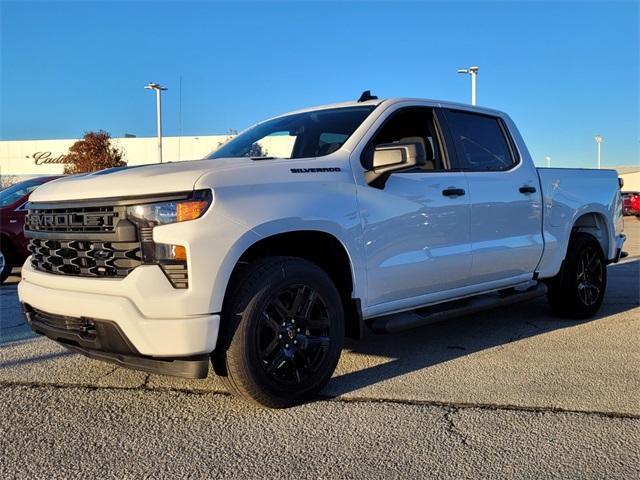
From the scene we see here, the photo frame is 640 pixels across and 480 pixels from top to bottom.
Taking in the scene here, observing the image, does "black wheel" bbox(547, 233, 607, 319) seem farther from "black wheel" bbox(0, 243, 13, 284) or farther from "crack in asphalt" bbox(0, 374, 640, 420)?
"black wheel" bbox(0, 243, 13, 284)

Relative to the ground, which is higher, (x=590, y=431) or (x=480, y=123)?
(x=480, y=123)

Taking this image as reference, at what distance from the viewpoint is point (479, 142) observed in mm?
5273

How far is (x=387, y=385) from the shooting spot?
403 cm

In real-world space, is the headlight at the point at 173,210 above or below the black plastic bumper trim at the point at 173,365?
above

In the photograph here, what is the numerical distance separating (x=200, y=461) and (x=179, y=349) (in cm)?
58

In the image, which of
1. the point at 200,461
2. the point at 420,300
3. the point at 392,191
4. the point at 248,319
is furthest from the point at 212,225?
the point at 420,300

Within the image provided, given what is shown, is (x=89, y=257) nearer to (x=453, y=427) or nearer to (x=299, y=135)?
(x=299, y=135)

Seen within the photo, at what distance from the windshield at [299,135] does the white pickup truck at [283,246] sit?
19 mm

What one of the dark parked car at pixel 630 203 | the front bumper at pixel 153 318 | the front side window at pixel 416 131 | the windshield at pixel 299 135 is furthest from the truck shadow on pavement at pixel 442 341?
the dark parked car at pixel 630 203

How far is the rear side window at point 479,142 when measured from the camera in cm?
501

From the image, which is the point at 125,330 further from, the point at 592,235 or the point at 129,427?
the point at 592,235

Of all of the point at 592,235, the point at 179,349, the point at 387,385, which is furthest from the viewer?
the point at 592,235

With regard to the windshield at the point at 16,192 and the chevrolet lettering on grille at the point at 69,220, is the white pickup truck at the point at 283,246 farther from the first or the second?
the windshield at the point at 16,192

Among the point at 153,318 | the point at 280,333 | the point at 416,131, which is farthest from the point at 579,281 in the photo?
the point at 153,318
